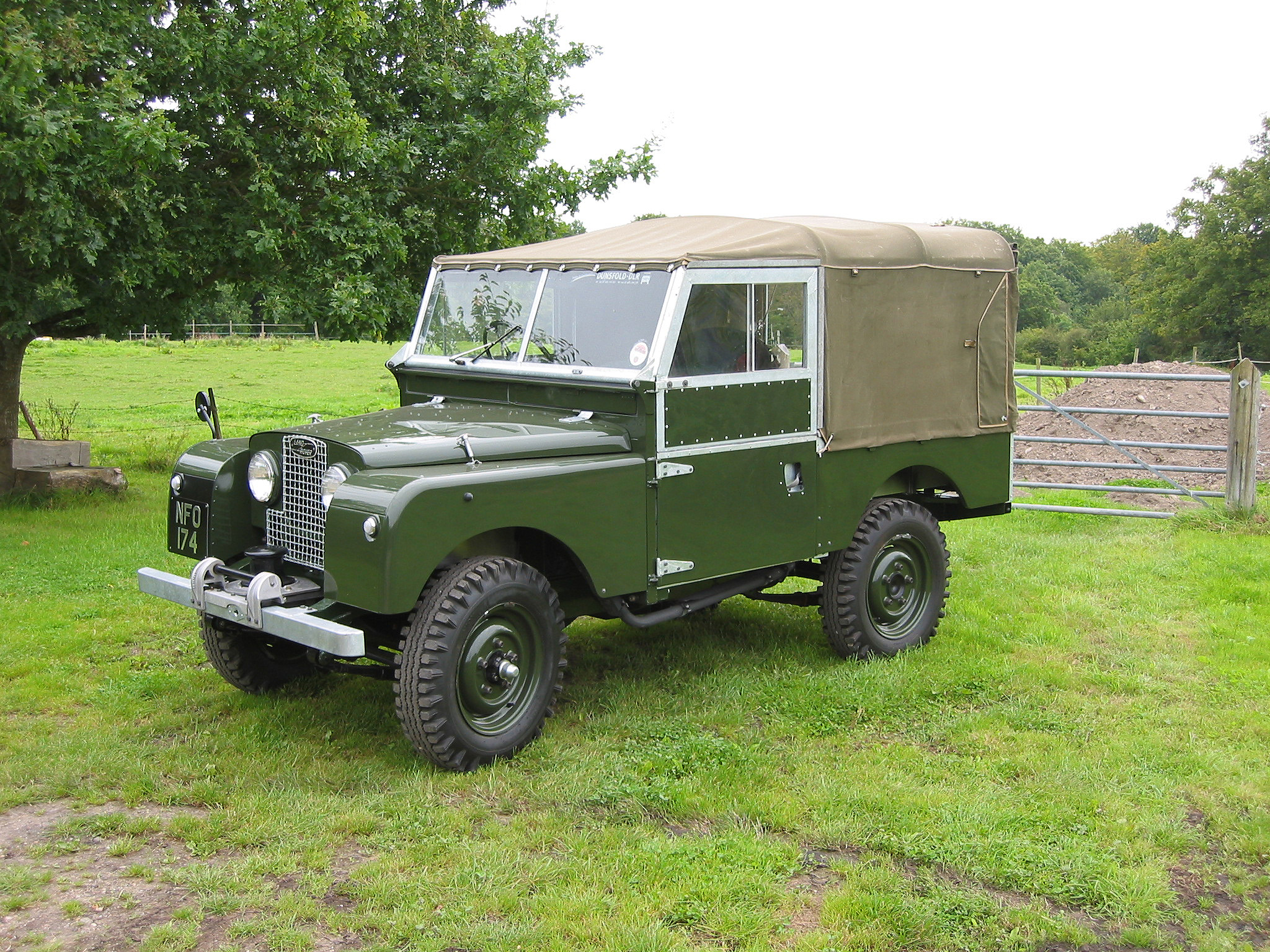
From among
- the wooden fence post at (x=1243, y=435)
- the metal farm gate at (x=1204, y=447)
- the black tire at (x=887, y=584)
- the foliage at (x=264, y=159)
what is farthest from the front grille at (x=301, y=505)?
the wooden fence post at (x=1243, y=435)

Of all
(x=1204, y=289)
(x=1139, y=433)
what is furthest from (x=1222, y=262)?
(x=1139, y=433)

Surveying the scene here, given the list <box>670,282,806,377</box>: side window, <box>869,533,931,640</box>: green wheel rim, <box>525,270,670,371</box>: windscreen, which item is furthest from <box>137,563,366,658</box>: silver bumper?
<box>869,533,931,640</box>: green wheel rim

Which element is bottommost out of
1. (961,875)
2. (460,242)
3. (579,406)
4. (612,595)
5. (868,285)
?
(961,875)

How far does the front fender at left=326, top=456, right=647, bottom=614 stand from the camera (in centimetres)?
487

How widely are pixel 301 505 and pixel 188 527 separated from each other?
33.4 inches

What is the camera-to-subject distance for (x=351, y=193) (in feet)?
37.4

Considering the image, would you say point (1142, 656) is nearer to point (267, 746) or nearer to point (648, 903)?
point (648, 903)

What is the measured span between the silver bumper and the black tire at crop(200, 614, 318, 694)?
386 millimetres

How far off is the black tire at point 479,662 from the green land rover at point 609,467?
12 millimetres

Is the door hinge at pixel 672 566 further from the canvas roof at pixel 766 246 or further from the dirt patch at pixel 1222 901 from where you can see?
the dirt patch at pixel 1222 901

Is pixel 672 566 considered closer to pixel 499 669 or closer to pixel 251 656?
pixel 499 669

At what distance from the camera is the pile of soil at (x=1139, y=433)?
46.5 ft

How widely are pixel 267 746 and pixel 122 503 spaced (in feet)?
23.3

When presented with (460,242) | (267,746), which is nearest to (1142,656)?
(267,746)
